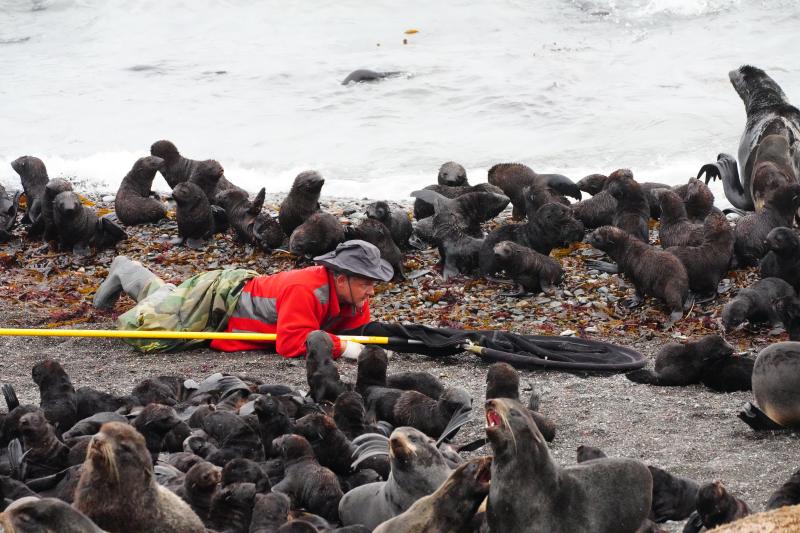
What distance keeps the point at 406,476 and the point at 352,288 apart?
3.63 m

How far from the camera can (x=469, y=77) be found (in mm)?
23594

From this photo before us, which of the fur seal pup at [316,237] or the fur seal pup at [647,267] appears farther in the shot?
the fur seal pup at [316,237]

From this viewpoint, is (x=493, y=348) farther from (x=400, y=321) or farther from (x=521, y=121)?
(x=521, y=121)

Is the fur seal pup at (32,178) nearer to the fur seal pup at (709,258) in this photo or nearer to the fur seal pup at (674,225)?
the fur seal pup at (674,225)

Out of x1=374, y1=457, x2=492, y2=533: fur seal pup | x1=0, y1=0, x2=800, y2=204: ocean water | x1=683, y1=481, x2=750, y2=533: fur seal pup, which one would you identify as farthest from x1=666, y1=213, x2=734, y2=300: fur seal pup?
x1=0, y1=0, x2=800, y2=204: ocean water

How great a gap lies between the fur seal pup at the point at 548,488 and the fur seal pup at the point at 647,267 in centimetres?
500

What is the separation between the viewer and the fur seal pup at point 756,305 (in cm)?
812

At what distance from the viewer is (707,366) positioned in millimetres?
6719

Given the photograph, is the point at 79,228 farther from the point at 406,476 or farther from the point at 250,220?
the point at 406,476

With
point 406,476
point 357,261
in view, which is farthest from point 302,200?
point 406,476

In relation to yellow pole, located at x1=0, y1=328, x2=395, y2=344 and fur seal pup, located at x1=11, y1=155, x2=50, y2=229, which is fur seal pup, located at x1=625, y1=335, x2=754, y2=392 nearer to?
yellow pole, located at x1=0, y1=328, x2=395, y2=344

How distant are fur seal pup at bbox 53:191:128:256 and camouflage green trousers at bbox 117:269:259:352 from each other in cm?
248

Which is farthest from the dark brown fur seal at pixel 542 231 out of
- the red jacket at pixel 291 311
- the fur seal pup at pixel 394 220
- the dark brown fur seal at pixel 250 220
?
the red jacket at pixel 291 311

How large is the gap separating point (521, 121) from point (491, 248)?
37.7ft
